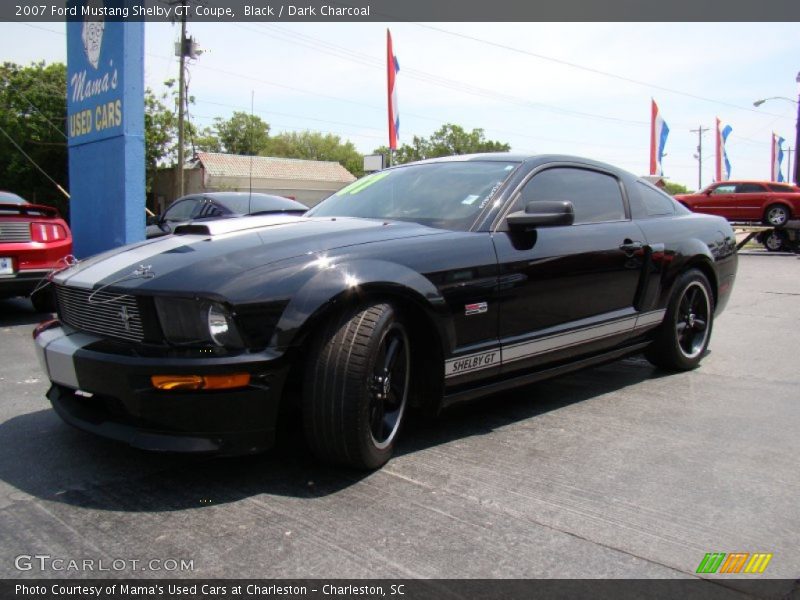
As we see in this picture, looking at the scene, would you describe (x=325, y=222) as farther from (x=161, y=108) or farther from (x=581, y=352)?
(x=161, y=108)

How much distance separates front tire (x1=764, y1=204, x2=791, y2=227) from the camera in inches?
766

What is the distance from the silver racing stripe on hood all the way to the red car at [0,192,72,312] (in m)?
3.39

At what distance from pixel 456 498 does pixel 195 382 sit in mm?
1065

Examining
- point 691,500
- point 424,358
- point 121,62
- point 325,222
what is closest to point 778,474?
point 691,500

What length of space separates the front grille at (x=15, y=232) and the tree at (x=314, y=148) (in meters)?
63.5

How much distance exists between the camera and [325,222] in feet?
10.9

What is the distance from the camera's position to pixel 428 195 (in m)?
3.65

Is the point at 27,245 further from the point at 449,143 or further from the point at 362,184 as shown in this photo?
the point at 449,143

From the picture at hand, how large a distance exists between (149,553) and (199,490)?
0.48m

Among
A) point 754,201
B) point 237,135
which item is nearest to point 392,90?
point 754,201

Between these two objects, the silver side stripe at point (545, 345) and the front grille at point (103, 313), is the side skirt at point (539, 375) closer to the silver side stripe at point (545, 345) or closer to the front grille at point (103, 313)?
the silver side stripe at point (545, 345)

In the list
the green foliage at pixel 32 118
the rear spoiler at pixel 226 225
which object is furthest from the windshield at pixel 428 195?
the green foliage at pixel 32 118

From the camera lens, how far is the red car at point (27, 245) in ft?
19.7

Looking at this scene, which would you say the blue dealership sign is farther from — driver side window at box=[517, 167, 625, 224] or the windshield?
driver side window at box=[517, 167, 625, 224]
